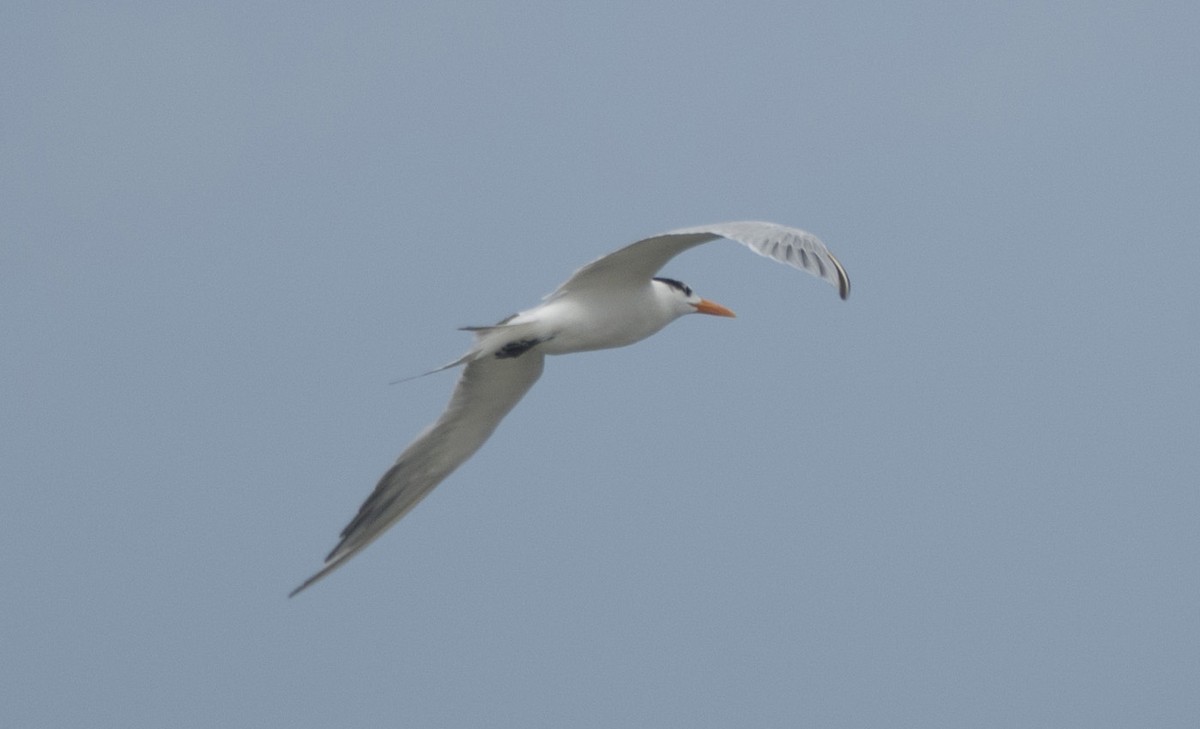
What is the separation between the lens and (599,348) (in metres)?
10.2

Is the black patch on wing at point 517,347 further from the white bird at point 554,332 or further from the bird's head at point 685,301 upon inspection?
the bird's head at point 685,301

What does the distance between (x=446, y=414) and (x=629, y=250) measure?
2103 millimetres

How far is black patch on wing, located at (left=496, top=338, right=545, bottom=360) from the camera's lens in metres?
9.92

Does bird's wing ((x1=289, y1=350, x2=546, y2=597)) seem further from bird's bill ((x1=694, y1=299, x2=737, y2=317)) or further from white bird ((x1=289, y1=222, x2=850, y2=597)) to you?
bird's bill ((x1=694, y1=299, x2=737, y2=317))

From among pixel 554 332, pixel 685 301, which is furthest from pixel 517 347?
pixel 685 301

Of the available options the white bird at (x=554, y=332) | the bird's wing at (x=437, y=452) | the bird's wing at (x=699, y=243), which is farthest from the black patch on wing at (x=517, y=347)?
the bird's wing at (x=437, y=452)

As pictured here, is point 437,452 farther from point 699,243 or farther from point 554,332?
point 699,243

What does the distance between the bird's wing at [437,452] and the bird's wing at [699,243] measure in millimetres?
1091

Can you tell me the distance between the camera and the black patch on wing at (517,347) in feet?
32.6

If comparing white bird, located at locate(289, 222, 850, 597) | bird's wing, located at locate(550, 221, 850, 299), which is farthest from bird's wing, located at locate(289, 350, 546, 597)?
bird's wing, located at locate(550, 221, 850, 299)

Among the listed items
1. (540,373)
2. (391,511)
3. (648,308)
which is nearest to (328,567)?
(391,511)

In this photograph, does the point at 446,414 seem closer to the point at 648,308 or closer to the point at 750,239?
the point at 648,308

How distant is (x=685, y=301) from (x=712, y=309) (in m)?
0.36

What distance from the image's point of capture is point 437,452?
36.3 ft
